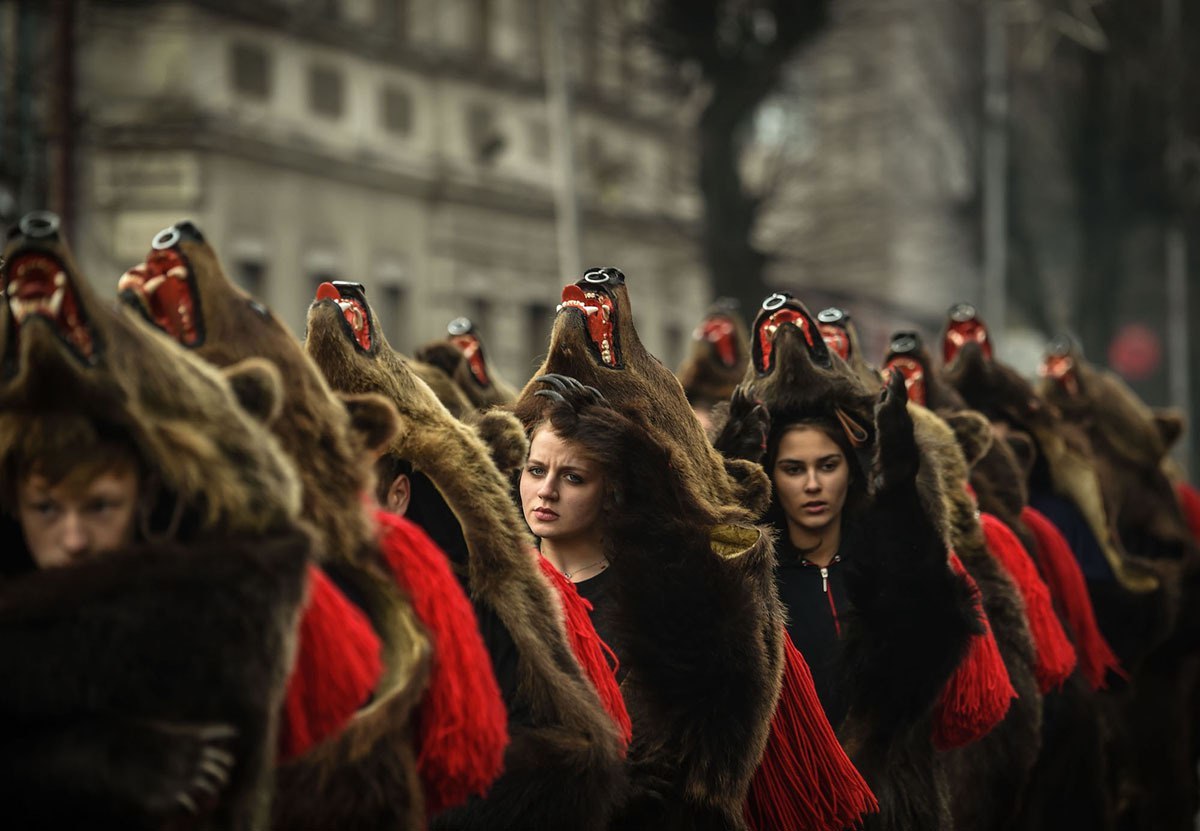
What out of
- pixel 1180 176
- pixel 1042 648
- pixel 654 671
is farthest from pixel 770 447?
pixel 1180 176

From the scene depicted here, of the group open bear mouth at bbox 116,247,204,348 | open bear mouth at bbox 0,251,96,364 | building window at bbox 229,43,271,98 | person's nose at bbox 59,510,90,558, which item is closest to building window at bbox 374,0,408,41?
building window at bbox 229,43,271,98

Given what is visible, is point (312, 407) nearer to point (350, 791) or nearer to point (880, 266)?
point (350, 791)

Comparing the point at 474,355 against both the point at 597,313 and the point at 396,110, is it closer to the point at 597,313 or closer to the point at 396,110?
the point at 597,313

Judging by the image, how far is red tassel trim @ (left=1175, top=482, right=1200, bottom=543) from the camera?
12.9 meters

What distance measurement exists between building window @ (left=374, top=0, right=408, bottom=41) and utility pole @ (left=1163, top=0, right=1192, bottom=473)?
1195cm

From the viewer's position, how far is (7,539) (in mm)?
4707

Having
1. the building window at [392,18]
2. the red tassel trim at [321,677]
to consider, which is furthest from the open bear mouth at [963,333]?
the building window at [392,18]

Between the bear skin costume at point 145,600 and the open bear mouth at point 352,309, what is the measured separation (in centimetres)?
151

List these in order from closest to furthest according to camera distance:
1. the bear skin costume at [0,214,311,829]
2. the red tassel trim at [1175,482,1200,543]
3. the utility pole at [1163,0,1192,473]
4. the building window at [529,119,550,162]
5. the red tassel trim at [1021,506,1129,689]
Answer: the bear skin costume at [0,214,311,829]
the red tassel trim at [1021,506,1129,689]
the red tassel trim at [1175,482,1200,543]
the building window at [529,119,550,162]
the utility pole at [1163,0,1192,473]

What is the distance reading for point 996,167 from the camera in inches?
1447

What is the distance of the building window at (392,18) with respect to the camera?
101 feet

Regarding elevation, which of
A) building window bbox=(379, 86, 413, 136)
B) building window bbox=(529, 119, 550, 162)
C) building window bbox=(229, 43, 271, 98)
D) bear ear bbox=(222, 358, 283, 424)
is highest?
building window bbox=(229, 43, 271, 98)

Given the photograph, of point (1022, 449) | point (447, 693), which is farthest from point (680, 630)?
point (1022, 449)

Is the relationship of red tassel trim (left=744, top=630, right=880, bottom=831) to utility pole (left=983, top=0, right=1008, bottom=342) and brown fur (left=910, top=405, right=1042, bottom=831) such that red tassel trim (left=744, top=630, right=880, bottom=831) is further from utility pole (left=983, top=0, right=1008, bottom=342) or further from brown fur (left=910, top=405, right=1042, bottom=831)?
utility pole (left=983, top=0, right=1008, bottom=342)
